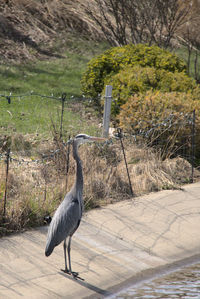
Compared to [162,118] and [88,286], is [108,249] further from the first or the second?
[162,118]

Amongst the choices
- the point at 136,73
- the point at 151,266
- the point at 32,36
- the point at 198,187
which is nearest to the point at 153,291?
the point at 151,266

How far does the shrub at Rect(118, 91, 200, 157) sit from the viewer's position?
11.1 metres

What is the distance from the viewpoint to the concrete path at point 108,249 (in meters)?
6.06

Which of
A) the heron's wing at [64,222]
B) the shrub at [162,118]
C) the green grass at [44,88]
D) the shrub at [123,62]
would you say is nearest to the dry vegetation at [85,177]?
the shrub at [162,118]

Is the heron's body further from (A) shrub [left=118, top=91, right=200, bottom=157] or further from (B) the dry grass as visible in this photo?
(A) shrub [left=118, top=91, right=200, bottom=157]

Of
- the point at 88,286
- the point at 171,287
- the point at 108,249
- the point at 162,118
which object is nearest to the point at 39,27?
the point at 162,118

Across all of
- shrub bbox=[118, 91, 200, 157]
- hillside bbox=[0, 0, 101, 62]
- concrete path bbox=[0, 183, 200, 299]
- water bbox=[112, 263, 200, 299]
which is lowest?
water bbox=[112, 263, 200, 299]

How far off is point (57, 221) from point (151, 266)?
1.55 meters

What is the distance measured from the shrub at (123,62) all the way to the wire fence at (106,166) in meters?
3.73

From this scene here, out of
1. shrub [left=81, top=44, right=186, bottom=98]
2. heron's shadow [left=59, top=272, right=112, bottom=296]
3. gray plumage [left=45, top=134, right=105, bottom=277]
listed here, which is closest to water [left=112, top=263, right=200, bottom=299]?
heron's shadow [left=59, top=272, right=112, bottom=296]

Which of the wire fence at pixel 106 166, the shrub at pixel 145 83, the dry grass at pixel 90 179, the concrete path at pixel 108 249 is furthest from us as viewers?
the shrub at pixel 145 83

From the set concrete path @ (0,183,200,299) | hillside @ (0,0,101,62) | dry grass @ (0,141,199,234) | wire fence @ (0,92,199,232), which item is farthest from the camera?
hillside @ (0,0,101,62)

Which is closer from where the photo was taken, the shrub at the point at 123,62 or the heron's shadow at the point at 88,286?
the heron's shadow at the point at 88,286

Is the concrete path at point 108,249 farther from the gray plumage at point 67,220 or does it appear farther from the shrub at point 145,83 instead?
the shrub at point 145,83
